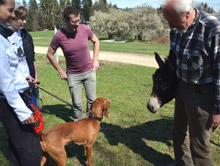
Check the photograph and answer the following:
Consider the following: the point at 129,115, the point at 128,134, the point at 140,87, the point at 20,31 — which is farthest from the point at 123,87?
the point at 20,31

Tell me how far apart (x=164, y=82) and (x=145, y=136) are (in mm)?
1886

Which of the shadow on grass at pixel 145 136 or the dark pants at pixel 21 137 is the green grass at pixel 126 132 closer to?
the shadow on grass at pixel 145 136

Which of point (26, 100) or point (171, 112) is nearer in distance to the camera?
point (26, 100)

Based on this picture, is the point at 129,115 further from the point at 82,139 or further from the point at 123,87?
the point at 123,87

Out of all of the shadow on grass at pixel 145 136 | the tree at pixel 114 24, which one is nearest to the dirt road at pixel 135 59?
the shadow on grass at pixel 145 136

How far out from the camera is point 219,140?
396 cm

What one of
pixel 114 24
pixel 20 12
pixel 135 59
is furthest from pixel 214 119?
pixel 114 24

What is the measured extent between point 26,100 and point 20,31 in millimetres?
2079

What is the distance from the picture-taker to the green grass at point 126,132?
348 cm

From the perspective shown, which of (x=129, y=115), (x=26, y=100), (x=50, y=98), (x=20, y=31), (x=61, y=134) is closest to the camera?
(x=26, y=100)

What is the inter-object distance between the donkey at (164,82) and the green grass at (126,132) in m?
1.26

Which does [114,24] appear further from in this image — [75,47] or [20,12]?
[20,12]

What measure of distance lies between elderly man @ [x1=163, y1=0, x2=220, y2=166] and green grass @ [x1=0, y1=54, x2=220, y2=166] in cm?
129

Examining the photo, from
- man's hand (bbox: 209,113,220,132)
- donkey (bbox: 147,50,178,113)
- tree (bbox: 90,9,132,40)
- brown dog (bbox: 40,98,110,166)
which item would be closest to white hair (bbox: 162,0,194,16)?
donkey (bbox: 147,50,178,113)
